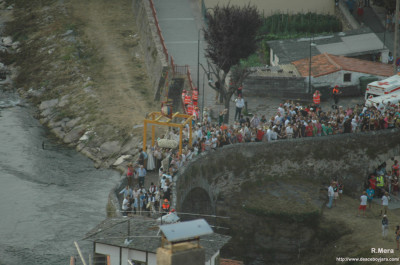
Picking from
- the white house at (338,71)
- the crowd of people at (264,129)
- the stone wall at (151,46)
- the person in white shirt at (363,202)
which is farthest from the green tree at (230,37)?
the person in white shirt at (363,202)

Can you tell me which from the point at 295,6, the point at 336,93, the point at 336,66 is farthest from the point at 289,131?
the point at 295,6

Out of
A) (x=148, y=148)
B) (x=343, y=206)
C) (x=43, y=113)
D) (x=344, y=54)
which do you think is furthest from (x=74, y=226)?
(x=344, y=54)

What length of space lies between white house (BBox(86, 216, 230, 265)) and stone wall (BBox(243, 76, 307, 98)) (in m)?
24.4

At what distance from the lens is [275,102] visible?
6003 centimetres

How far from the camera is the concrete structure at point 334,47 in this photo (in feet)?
218

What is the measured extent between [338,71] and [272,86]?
4.39 metres

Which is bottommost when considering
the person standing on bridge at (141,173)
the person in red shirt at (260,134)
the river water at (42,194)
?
the river water at (42,194)

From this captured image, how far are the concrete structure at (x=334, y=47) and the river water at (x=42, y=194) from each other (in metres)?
15.6

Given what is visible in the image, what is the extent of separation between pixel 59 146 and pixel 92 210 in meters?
11.6

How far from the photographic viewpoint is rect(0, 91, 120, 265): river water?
49344 mm

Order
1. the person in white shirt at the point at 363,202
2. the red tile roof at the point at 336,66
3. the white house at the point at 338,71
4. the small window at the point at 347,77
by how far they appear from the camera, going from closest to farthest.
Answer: the person in white shirt at the point at 363,202
the white house at the point at 338,71
the small window at the point at 347,77
the red tile roof at the point at 336,66

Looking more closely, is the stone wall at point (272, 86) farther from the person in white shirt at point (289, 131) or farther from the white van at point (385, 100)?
the person in white shirt at point (289, 131)

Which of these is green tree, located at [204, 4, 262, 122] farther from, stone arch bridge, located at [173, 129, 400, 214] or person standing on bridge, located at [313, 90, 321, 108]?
stone arch bridge, located at [173, 129, 400, 214]

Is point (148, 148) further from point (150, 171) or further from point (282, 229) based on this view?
point (282, 229)
